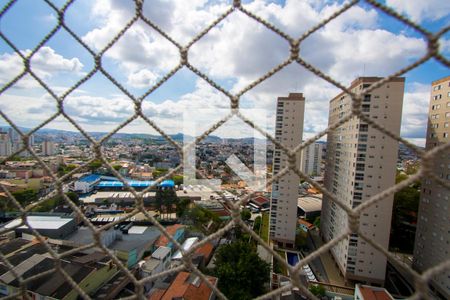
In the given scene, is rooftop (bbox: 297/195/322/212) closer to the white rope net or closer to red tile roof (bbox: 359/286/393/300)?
red tile roof (bbox: 359/286/393/300)

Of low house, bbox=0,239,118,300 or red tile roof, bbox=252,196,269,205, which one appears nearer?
low house, bbox=0,239,118,300

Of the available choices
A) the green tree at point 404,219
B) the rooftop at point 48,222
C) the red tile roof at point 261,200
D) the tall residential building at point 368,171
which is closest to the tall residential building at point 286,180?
the tall residential building at point 368,171

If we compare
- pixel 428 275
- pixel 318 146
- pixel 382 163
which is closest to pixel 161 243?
pixel 382 163

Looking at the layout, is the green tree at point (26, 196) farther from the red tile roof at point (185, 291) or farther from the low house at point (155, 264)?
the red tile roof at point (185, 291)

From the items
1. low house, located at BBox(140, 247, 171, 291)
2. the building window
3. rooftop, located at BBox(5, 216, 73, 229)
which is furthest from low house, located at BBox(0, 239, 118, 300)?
the building window

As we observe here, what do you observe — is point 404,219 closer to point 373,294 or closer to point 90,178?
point 373,294

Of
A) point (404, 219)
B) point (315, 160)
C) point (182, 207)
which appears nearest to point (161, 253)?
point (182, 207)
